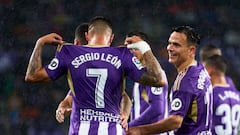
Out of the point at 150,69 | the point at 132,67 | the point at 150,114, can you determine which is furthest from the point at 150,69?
the point at 150,114

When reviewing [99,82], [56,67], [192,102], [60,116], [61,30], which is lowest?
[60,116]

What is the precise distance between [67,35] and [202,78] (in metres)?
5.33

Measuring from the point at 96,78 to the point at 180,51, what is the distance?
854 mm

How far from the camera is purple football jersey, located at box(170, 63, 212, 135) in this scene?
5.75m

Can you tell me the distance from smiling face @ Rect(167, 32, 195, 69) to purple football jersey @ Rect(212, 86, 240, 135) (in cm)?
139

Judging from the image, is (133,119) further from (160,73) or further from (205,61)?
(160,73)

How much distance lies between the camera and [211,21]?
1198 centimetres

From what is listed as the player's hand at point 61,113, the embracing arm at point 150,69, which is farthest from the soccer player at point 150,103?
the embracing arm at point 150,69

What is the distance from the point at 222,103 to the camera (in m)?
7.41

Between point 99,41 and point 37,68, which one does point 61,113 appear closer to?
point 37,68

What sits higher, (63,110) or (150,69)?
(150,69)

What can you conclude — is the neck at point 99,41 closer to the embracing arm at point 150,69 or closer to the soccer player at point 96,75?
the soccer player at point 96,75

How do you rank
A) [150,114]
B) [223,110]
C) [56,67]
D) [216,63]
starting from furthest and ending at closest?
1. [216,63]
2. [223,110]
3. [150,114]
4. [56,67]

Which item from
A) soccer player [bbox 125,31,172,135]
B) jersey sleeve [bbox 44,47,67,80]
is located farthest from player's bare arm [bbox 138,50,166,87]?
soccer player [bbox 125,31,172,135]
